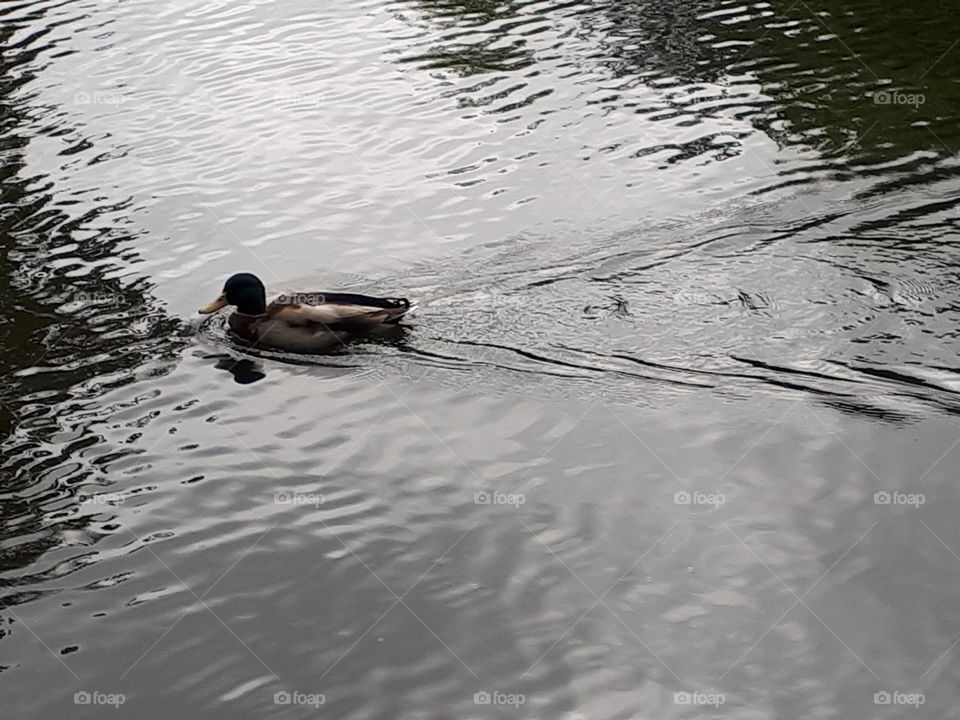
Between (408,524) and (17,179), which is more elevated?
(17,179)

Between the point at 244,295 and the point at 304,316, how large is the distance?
0.55m

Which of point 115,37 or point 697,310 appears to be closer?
point 697,310

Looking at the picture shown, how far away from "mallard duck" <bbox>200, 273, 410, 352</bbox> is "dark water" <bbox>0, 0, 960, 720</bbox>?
0.52ft

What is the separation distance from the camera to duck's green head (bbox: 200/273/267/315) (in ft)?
29.2

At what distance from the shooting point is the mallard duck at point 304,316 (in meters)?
8.59

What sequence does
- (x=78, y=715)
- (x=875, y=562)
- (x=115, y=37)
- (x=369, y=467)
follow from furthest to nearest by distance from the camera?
(x=115, y=37) → (x=369, y=467) → (x=875, y=562) → (x=78, y=715)

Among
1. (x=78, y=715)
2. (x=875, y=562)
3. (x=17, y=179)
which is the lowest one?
(x=875, y=562)

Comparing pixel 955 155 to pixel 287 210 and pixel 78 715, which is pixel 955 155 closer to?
pixel 287 210

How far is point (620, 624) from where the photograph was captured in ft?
19.8

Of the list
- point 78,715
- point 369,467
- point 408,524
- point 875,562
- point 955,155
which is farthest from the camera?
point 955,155

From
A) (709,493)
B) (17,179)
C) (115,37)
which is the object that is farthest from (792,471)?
(115,37)

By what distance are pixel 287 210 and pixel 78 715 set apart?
19.6 feet

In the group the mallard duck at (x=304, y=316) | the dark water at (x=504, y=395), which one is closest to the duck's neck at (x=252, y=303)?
the mallard duck at (x=304, y=316)

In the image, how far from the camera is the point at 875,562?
628 centimetres
